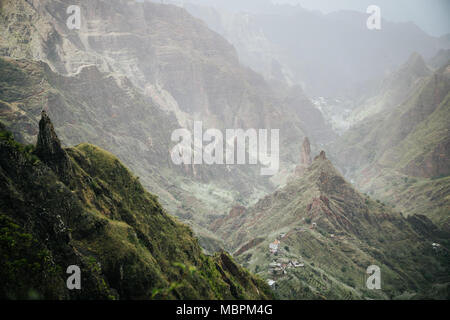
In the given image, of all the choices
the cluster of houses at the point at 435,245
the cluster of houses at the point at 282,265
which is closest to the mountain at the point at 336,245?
the cluster of houses at the point at 282,265

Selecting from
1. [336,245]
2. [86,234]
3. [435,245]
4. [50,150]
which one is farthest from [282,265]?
[50,150]

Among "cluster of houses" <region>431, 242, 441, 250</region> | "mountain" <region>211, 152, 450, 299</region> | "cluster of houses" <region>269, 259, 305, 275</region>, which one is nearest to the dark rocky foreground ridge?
"cluster of houses" <region>269, 259, 305, 275</region>

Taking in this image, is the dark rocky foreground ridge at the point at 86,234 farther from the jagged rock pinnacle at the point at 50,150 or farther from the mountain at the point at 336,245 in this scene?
the mountain at the point at 336,245

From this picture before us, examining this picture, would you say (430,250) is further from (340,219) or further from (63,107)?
(63,107)

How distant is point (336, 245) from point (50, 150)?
73268 millimetres

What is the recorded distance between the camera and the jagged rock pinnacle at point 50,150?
3378 centimetres

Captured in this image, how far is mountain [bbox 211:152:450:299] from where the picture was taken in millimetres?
72438

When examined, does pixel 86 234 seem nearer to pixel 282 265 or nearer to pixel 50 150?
pixel 50 150

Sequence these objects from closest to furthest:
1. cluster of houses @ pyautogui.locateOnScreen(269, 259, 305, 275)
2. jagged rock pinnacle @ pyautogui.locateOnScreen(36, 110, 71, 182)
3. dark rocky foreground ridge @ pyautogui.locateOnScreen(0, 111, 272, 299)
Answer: dark rocky foreground ridge @ pyautogui.locateOnScreen(0, 111, 272, 299), jagged rock pinnacle @ pyautogui.locateOnScreen(36, 110, 71, 182), cluster of houses @ pyautogui.locateOnScreen(269, 259, 305, 275)

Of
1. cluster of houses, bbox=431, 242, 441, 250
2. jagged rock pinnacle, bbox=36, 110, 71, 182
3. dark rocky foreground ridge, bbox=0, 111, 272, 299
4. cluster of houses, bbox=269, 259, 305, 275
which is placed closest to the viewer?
dark rocky foreground ridge, bbox=0, 111, 272, 299

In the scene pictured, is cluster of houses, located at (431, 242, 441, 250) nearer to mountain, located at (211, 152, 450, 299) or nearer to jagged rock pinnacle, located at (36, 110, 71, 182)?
mountain, located at (211, 152, 450, 299)

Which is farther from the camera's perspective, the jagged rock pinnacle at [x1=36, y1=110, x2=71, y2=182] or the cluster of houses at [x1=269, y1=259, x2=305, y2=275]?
the cluster of houses at [x1=269, y1=259, x2=305, y2=275]

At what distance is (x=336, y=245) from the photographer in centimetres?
8956

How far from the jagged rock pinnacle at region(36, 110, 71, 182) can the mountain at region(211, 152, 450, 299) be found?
45.3 m
